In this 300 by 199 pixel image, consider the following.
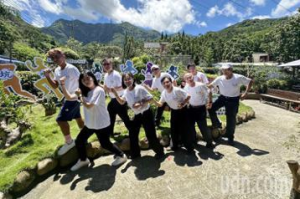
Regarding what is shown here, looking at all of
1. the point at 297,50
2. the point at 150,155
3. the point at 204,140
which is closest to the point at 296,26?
the point at 297,50

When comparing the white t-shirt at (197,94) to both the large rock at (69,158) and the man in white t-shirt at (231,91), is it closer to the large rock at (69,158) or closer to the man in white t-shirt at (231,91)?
the man in white t-shirt at (231,91)

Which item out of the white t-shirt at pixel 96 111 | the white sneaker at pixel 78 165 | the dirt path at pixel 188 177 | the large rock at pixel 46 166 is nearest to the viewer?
the dirt path at pixel 188 177

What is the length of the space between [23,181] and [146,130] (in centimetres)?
206

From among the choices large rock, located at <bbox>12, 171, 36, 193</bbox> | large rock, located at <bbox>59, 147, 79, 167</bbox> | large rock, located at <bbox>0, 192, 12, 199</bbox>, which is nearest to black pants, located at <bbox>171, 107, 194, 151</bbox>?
large rock, located at <bbox>59, 147, 79, 167</bbox>

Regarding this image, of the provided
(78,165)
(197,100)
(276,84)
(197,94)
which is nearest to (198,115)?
(197,100)

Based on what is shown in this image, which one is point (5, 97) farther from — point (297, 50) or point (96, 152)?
point (297, 50)

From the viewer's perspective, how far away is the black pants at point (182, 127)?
409cm

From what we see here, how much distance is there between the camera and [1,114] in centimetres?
521

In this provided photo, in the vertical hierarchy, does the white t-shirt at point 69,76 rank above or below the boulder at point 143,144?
above

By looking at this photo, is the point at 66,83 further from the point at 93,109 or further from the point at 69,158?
the point at 69,158

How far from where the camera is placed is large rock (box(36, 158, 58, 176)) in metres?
3.77

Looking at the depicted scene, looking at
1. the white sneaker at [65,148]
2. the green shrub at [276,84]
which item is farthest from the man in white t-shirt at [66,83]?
the green shrub at [276,84]

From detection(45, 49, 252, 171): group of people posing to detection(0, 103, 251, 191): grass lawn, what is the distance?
41cm

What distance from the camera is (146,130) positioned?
388 centimetres
